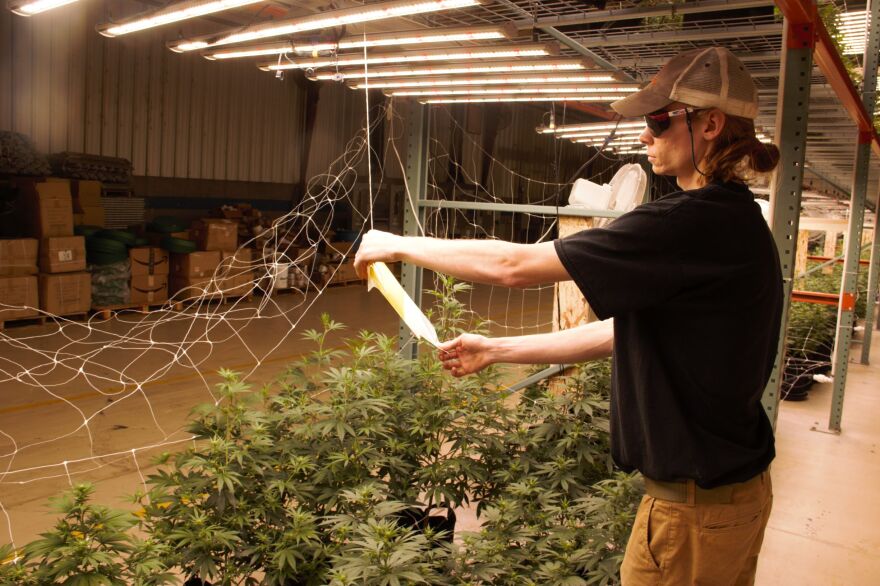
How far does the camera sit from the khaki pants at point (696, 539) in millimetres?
1402

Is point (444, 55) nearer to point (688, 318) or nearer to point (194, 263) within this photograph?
point (688, 318)

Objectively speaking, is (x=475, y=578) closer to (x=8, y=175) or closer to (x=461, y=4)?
(x=461, y=4)

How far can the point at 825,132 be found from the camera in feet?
21.1

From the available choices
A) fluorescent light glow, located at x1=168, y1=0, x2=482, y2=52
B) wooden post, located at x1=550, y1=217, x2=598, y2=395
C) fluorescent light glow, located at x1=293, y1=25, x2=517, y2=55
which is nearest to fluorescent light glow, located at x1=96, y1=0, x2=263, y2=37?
fluorescent light glow, located at x1=168, y1=0, x2=482, y2=52

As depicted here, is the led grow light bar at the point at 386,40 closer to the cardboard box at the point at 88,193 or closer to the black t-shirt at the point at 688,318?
the black t-shirt at the point at 688,318

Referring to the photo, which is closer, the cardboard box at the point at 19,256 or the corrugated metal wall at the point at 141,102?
the cardboard box at the point at 19,256

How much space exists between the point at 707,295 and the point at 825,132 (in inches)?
242

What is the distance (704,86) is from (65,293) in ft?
28.0

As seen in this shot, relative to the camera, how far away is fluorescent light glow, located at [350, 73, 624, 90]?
3.25 meters

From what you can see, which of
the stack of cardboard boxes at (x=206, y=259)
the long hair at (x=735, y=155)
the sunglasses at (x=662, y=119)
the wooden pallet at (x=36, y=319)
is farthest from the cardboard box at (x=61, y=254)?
the long hair at (x=735, y=155)

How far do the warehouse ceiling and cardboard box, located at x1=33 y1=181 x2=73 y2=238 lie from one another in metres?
4.90

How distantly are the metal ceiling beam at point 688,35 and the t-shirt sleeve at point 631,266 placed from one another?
3.39 meters

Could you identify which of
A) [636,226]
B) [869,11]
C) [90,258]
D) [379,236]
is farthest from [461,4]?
[90,258]

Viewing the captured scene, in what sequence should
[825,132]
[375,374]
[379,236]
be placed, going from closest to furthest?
[379,236]
[375,374]
[825,132]
